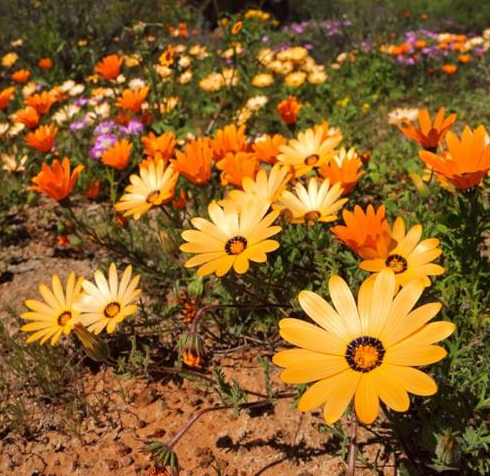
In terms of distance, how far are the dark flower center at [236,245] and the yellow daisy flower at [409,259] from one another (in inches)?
17.7

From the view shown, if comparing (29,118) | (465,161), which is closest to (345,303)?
(465,161)

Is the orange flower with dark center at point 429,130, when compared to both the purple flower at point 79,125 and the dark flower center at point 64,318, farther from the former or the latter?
the purple flower at point 79,125

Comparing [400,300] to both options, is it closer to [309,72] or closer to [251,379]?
[251,379]

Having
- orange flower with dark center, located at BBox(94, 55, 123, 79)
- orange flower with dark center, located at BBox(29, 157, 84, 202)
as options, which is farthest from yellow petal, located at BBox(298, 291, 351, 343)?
orange flower with dark center, located at BBox(94, 55, 123, 79)

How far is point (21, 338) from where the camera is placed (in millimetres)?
2627

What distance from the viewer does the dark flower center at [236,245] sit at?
1.77m

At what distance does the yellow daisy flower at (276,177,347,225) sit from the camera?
79.7 inches

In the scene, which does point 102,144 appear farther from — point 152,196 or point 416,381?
point 416,381

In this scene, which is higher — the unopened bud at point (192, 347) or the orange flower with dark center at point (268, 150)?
the orange flower with dark center at point (268, 150)

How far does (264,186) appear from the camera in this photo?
2.05m

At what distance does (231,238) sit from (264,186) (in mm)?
312

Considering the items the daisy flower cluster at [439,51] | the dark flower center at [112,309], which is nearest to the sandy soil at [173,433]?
the dark flower center at [112,309]

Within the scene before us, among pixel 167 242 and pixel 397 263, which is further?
pixel 167 242

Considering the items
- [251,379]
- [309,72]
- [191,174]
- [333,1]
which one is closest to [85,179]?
[191,174]
